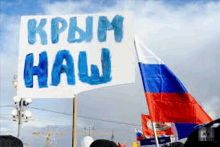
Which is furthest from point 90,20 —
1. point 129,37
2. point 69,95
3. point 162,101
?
point 162,101

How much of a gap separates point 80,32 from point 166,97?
1781 mm

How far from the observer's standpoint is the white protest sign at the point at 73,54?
648 centimetres

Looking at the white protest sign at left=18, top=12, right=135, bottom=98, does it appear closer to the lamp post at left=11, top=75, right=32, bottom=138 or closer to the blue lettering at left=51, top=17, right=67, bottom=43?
the blue lettering at left=51, top=17, right=67, bottom=43

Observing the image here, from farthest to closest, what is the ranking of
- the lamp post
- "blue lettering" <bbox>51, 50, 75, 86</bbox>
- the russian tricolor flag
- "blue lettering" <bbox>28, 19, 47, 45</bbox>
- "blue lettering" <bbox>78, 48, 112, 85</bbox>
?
the lamp post → "blue lettering" <bbox>28, 19, 47, 45</bbox> → "blue lettering" <bbox>51, 50, 75, 86</bbox> → "blue lettering" <bbox>78, 48, 112, 85</bbox> → the russian tricolor flag

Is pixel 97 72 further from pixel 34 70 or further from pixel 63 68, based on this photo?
pixel 34 70

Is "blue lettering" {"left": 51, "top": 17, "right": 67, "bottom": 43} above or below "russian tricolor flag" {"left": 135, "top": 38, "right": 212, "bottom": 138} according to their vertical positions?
above

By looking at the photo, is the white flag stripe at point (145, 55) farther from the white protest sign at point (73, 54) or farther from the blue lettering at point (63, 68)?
the blue lettering at point (63, 68)

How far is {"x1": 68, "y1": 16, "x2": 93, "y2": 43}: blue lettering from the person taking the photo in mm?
6711

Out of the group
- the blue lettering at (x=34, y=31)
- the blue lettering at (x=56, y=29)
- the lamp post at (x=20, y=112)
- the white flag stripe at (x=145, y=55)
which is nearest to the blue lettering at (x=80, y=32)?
the blue lettering at (x=56, y=29)

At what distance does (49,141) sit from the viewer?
10219 cm

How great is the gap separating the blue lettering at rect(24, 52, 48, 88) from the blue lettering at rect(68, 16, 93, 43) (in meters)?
0.54

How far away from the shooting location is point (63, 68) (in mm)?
6625

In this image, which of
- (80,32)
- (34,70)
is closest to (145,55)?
(80,32)

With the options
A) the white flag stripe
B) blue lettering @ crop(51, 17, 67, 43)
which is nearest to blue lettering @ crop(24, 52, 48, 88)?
blue lettering @ crop(51, 17, 67, 43)
